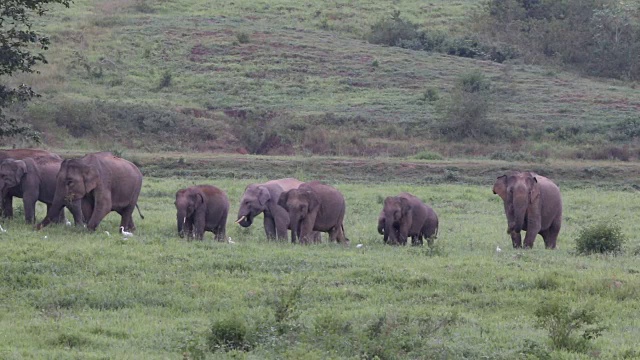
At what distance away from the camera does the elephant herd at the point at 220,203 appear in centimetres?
1900

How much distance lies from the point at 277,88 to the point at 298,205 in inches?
1223

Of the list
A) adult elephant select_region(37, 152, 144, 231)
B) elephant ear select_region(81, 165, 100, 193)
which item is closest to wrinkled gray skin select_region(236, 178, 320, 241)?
adult elephant select_region(37, 152, 144, 231)

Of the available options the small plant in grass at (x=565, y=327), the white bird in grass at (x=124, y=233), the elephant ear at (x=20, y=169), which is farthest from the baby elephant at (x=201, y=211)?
the small plant in grass at (x=565, y=327)

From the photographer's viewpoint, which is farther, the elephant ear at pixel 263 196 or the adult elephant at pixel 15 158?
the elephant ear at pixel 263 196

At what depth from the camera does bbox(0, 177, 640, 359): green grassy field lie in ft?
37.2

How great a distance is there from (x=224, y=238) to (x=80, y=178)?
111 inches

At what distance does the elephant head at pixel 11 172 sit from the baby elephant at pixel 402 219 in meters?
6.43

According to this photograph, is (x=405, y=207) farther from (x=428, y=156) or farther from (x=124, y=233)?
(x=428, y=156)

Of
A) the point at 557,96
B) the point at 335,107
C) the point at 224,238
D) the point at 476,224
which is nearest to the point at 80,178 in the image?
the point at 224,238

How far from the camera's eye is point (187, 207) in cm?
1936

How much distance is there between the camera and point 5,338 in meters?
11.3

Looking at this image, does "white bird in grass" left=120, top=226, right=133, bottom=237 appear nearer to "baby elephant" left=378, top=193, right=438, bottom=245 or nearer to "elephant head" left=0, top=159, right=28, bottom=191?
"elephant head" left=0, top=159, right=28, bottom=191

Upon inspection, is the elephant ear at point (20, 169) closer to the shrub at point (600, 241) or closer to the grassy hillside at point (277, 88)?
the shrub at point (600, 241)

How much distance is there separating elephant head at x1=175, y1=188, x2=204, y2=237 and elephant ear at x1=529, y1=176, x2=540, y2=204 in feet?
19.6
